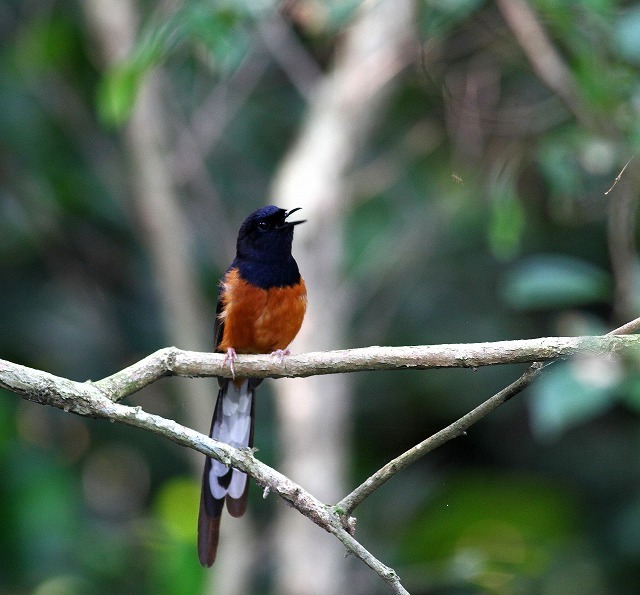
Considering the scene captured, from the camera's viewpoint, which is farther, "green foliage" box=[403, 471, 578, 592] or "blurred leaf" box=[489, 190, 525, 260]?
"green foliage" box=[403, 471, 578, 592]

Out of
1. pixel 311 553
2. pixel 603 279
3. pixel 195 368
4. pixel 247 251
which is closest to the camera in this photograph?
pixel 195 368

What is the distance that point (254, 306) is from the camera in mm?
4766

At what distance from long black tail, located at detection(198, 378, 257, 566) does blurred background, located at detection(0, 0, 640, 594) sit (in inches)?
51.3

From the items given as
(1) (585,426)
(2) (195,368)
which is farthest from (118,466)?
(2) (195,368)

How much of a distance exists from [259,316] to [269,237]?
1.41ft

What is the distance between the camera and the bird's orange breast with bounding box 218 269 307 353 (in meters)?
4.78

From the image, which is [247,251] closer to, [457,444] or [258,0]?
[258,0]

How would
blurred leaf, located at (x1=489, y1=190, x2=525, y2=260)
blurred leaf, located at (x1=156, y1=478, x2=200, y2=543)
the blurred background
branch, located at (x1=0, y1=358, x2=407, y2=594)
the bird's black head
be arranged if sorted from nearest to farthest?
branch, located at (x1=0, y1=358, x2=407, y2=594)
blurred leaf, located at (x1=489, y1=190, x2=525, y2=260)
the bird's black head
the blurred background
blurred leaf, located at (x1=156, y1=478, x2=200, y2=543)

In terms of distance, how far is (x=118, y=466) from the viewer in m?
8.41

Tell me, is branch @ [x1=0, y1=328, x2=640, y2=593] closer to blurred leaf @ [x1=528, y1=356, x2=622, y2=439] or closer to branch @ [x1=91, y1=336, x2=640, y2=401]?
branch @ [x1=91, y1=336, x2=640, y2=401]

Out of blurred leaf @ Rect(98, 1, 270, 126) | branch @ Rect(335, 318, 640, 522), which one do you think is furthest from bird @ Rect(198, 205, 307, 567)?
branch @ Rect(335, 318, 640, 522)

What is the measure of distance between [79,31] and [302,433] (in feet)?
13.1

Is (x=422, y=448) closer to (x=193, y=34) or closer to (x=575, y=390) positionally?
(x=575, y=390)

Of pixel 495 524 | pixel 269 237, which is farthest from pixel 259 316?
pixel 495 524
